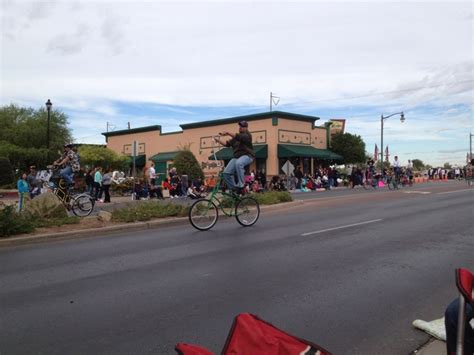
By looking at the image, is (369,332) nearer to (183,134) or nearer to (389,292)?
(389,292)

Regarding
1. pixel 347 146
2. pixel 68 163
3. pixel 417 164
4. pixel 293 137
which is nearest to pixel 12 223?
pixel 68 163

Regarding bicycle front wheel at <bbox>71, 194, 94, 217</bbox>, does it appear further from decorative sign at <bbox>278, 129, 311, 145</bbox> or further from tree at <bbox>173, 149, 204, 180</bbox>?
decorative sign at <bbox>278, 129, 311, 145</bbox>

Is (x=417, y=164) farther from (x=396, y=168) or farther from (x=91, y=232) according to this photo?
(x=91, y=232)

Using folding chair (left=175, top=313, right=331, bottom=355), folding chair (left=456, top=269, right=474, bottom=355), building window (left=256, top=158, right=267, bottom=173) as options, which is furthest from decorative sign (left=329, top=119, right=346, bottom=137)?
folding chair (left=175, top=313, right=331, bottom=355)

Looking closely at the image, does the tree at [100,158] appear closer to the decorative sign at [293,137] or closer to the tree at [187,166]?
the tree at [187,166]

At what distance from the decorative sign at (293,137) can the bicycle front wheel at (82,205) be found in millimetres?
25882

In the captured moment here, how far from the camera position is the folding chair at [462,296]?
7.90 ft

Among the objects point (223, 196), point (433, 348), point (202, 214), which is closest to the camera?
point (433, 348)

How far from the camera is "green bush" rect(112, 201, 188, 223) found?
11.1 m

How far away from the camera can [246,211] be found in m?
11.1

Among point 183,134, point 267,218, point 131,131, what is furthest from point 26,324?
point 131,131

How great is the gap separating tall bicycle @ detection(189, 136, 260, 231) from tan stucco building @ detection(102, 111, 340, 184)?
85.9 feet

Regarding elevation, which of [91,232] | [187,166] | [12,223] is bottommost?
[91,232]

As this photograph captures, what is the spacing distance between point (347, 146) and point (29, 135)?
31.6 metres
